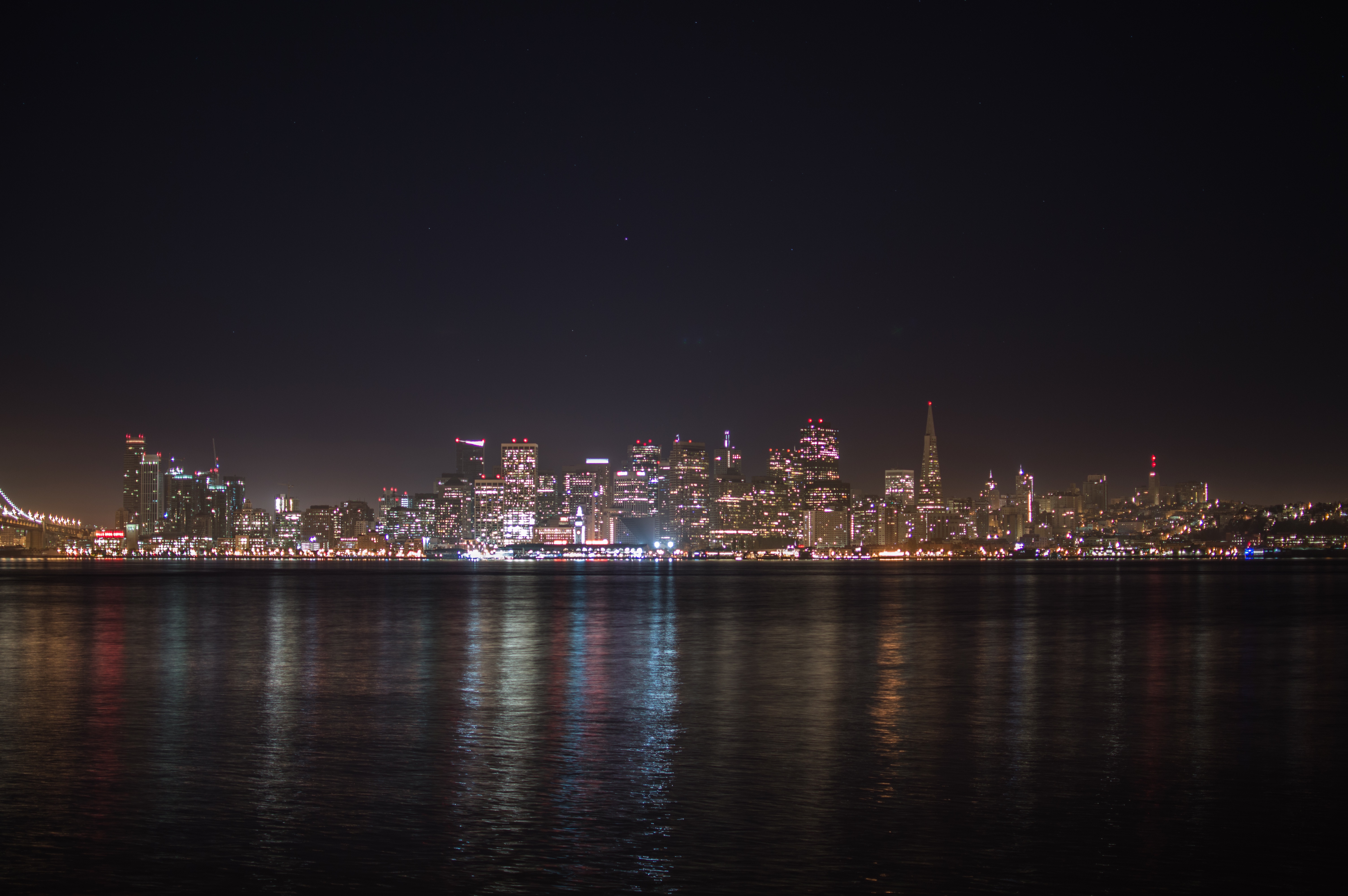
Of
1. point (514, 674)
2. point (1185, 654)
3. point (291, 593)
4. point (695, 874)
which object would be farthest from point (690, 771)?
point (291, 593)

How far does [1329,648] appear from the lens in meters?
45.3

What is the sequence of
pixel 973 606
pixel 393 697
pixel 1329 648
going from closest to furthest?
pixel 393 697, pixel 1329 648, pixel 973 606

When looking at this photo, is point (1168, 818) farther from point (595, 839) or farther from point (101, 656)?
point (101, 656)

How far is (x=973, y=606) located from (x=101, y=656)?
54.7m

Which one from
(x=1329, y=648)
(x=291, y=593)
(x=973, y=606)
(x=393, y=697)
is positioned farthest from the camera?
(x=291, y=593)

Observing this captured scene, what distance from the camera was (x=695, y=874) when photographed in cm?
1405

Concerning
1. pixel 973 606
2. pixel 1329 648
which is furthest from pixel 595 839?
pixel 973 606

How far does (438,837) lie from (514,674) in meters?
20.2

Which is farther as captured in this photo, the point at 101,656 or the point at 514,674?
the point at 101,656

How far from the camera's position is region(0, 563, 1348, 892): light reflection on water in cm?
1470

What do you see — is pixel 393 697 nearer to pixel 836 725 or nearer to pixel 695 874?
pixel 836 725

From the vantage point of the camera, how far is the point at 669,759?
21.8 m

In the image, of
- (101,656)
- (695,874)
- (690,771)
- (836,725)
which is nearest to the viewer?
(695,874)

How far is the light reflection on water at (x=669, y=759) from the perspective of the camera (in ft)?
48.2
